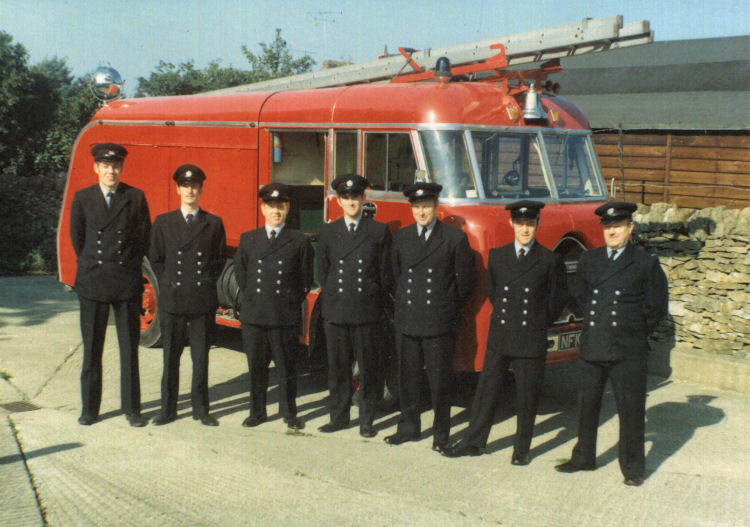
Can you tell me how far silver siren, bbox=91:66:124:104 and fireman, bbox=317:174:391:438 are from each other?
17.5ft

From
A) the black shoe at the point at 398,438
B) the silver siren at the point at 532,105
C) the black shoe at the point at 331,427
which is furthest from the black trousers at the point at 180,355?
the silver siren at the point at 532,105

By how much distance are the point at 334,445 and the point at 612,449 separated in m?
2.07

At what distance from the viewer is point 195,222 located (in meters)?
6.45

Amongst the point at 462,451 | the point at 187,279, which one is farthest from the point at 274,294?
the point at 462,451

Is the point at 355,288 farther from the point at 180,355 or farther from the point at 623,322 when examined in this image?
the point at 623,322

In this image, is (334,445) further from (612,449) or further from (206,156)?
(206,156)

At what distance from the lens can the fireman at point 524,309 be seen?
5648 mm

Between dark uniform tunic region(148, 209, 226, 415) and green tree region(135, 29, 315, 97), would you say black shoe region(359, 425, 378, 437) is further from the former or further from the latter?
A: green tree region(135, 29, 315, 97)

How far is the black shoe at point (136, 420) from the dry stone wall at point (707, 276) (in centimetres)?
604

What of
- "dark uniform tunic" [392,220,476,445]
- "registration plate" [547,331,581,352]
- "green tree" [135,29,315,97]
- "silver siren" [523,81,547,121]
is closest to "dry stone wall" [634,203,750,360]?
"registration plate" [547,331,581,352]

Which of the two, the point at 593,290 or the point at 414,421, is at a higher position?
the point at 593,290

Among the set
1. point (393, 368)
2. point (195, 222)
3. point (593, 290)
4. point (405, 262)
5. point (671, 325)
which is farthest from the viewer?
point (671, 325)

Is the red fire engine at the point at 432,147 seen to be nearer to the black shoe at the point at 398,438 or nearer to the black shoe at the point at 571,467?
the black shoe at the point at 398,438

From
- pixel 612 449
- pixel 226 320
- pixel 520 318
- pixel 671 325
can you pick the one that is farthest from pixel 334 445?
pixel 671 325
